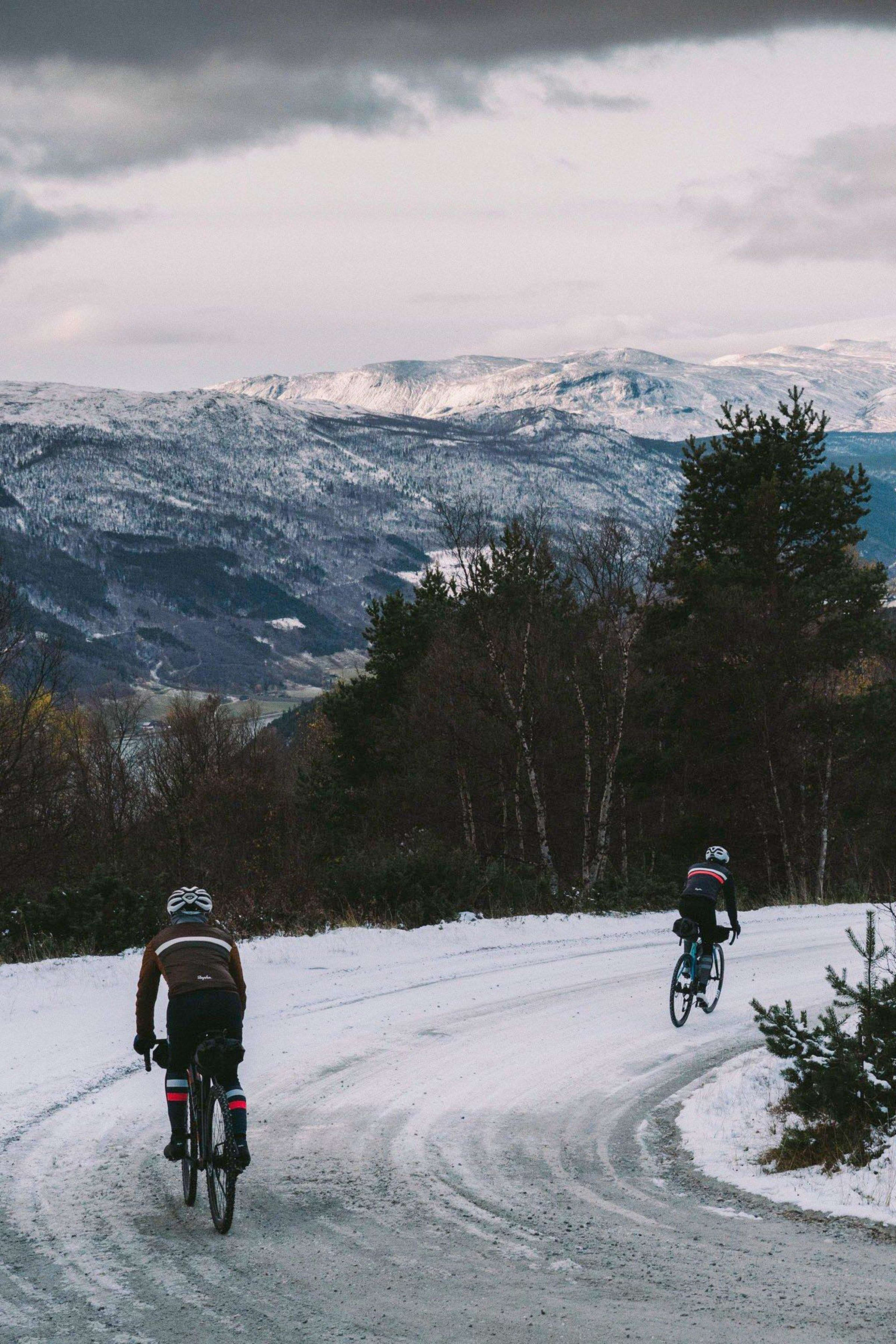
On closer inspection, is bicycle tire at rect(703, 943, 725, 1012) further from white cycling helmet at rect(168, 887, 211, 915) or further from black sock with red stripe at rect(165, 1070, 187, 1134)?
black sock with red stripe at rect(165, 1070, 187, 1134)

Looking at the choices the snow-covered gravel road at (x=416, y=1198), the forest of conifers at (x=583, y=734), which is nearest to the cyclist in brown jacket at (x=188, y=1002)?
the snow-covered gravel road at (x=416, y=1198)

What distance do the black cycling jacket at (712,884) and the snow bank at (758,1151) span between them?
2.90 m

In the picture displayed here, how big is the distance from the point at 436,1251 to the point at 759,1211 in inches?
84.6

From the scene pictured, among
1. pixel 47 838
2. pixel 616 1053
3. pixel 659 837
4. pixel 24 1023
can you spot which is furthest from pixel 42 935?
pixel 659 837

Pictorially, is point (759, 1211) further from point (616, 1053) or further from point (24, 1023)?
point (24, 1023)

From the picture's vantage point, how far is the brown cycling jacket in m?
7.64

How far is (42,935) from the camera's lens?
17828mm

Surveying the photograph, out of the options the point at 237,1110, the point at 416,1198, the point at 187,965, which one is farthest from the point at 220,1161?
the point at 416,1198

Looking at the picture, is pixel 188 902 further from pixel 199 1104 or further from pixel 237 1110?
pixel 237 1110

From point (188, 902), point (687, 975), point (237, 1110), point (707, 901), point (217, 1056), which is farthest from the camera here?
point (707, 901)

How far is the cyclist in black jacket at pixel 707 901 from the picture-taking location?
1388 centimetres

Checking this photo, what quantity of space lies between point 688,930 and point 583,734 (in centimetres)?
2121

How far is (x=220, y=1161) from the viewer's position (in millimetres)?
7098

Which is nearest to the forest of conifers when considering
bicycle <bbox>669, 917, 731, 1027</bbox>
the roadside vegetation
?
bicycle <bbox>669, 917, 731, 1027</bbox>
